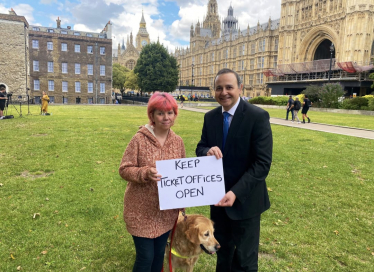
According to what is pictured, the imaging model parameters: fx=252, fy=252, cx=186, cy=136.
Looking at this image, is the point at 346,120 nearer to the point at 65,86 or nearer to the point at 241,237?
the point at 241,237

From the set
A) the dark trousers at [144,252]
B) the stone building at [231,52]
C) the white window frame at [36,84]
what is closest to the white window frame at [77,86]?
the white window frame at [36,84]

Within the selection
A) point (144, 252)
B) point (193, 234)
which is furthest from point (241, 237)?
point (144, 252)

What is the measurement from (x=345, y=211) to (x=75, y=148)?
318 inches

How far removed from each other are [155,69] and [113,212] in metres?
45.0

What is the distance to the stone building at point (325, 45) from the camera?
127 feet

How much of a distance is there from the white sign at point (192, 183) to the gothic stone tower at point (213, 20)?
362 ft

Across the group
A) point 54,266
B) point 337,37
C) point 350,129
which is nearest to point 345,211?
point 54,266

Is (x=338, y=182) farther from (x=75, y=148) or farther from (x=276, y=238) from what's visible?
(x=75, y=148)

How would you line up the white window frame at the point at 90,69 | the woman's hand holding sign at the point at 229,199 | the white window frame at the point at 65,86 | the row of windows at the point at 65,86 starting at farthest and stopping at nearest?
the white window frame at the point at 90,69, the white window frame at the point at 65,86, the row of windows at the point at 65,86, the woman's hand holding sign at the point at 229,199

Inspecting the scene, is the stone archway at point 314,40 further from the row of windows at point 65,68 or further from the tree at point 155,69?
the row of windows at point 65,68

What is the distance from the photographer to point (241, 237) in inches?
99.0

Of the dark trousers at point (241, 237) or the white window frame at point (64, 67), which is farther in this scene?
the white window frame at point (64, 67)

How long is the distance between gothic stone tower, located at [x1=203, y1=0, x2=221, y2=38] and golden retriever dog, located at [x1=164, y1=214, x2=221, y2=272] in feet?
362

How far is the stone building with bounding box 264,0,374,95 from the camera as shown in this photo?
38.6 m
